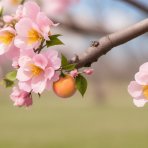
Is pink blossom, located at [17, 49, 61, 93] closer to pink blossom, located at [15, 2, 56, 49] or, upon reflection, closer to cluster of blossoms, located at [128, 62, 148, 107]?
pink blossom, located at [15, 2, 56, 49]

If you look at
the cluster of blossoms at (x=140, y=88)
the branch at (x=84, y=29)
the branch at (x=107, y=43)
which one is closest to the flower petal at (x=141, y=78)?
the cluster of blossoms at (x=140, y=88)

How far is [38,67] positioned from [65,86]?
0.10 m

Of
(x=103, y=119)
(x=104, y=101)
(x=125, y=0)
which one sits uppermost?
(x=104, y=101)

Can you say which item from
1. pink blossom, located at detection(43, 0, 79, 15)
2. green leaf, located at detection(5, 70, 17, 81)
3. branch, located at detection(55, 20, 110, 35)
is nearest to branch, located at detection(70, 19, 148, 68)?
green leaf, located at detection(5, 70, 17, 81)

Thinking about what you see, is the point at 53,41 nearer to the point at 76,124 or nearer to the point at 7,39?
the point at 7,39

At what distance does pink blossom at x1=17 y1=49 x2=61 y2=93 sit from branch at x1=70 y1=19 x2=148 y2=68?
7 cm

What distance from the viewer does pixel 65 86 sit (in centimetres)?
105

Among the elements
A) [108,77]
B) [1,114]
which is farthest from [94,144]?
[108,77]

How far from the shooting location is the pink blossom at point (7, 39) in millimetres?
1116

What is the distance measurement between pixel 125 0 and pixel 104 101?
17251 millimetres

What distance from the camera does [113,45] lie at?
114cm

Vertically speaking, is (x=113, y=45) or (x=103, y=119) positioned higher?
(x=103, y=119)

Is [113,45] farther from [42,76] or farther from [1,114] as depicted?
[1,114]

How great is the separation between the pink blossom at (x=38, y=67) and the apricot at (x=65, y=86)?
0.06ft
